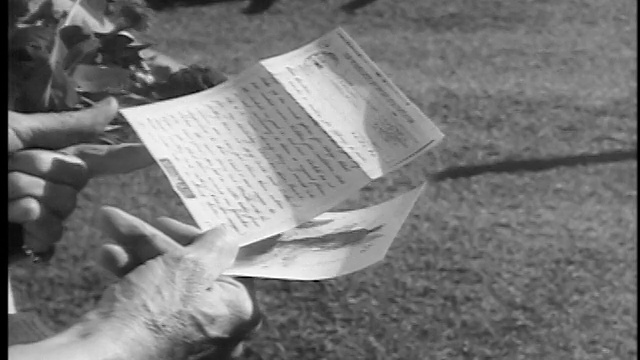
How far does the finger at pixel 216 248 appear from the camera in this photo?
531 mm

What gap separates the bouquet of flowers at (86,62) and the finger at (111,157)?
18 millimetres

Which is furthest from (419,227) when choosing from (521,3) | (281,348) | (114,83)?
(521,3)

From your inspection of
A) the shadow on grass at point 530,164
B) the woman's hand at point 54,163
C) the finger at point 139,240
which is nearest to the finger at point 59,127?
the woman's hand at point 54,163

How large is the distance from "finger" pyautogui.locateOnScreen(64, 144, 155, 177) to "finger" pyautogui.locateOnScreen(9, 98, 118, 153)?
0.01m

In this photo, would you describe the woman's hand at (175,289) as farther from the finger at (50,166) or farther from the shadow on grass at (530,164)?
the shadow on grass at (530,164)

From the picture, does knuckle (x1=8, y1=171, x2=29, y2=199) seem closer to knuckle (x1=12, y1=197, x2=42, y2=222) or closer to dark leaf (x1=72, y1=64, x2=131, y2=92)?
knuckle (x1=12, y1=197, x2=42, y2=222)

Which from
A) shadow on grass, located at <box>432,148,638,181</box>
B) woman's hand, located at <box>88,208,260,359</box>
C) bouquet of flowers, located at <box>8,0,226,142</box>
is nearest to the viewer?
woman's hand, located at <box>88,208,260,359</box>

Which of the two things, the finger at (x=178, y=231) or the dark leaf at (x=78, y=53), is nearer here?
the finger at (x=178, y=231)

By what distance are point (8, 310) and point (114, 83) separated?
25cm

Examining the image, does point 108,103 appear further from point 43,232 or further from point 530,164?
point 530,164

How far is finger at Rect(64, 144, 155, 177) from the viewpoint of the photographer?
2.05ft

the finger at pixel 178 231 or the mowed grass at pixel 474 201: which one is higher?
the finger at pixel 178 231

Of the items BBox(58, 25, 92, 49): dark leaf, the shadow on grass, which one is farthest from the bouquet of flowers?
the shadow on grass

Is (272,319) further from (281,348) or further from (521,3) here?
(521,3)
